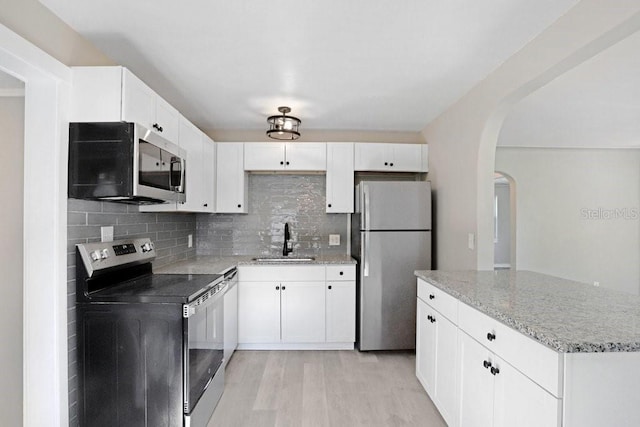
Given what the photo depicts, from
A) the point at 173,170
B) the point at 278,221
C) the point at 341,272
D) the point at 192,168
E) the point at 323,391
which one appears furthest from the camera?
the point at 278,221

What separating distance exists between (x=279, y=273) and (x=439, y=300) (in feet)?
5.56

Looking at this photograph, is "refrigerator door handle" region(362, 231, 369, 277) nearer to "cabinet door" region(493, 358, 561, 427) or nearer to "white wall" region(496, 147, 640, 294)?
"cabinet door" region(493, 358, 561, 427)

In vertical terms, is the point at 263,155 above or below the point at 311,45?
below

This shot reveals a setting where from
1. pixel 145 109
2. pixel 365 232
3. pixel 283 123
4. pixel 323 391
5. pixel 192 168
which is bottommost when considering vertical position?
pixel 323 391

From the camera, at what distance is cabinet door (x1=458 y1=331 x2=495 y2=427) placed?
154 centimetres

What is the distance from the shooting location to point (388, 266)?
11.0 feet

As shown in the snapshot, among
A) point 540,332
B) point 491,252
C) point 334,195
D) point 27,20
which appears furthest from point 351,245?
point 27,20

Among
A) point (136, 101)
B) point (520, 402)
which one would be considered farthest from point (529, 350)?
point (136, 101)

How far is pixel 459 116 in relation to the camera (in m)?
2.95

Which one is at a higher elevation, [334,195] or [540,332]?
[334,195]

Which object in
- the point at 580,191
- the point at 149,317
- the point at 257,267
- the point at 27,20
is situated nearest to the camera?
the point at 27,20

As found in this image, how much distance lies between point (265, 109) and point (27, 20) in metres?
1.82

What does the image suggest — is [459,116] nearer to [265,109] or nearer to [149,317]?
[265,109]

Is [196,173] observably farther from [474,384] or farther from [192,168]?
[474,384]
